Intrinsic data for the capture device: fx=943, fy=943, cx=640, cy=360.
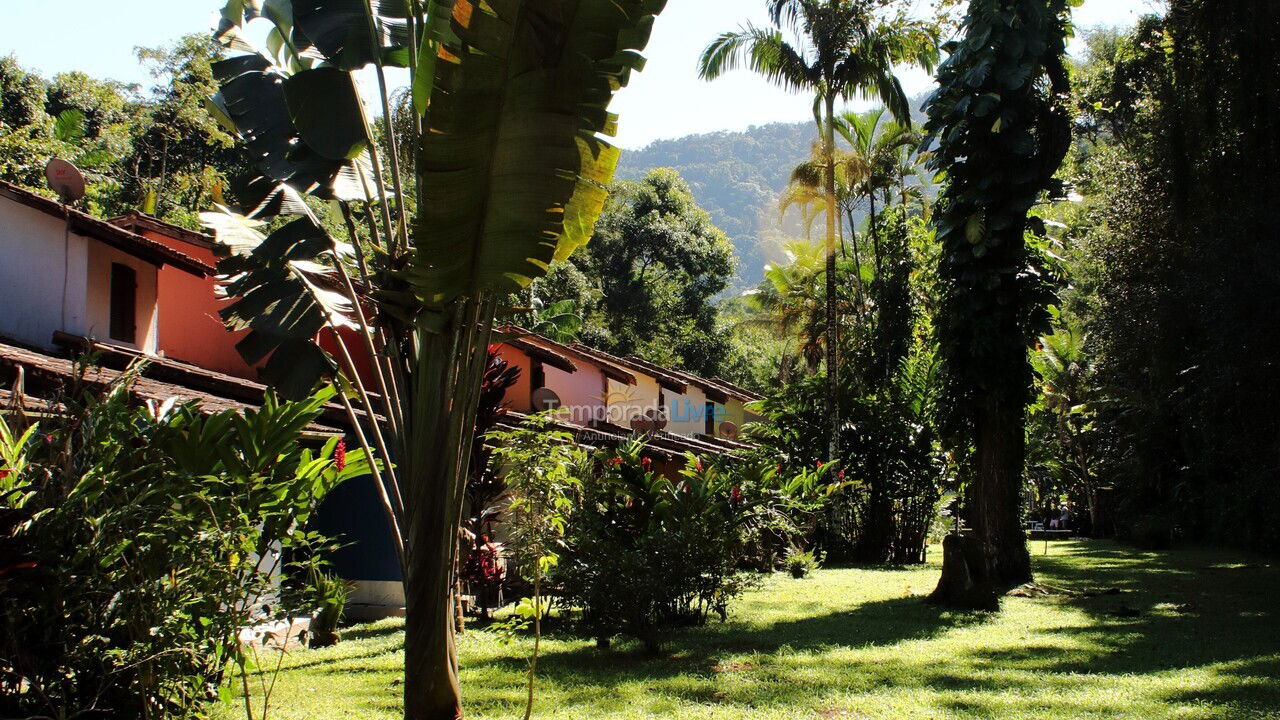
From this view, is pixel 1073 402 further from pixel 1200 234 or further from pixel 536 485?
pixel 536 485

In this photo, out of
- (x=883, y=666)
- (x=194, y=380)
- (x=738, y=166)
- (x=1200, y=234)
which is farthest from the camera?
(x=738, y=166)

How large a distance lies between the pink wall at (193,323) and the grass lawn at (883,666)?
25.1ft

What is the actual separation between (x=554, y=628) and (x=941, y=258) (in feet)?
28.5

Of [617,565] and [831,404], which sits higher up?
[831,404]

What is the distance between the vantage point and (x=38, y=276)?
12.7 m

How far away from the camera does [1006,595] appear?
14.0m

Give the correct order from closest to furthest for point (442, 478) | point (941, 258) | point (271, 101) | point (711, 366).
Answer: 1. point (442, 478)
2. point (271, 101)
3. point (941, 258)
4. point (711, 366)

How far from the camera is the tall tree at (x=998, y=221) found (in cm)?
1389

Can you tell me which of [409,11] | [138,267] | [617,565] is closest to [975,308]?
[617,565]

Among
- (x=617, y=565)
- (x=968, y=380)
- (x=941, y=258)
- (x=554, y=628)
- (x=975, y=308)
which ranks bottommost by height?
(x=554, y=628)

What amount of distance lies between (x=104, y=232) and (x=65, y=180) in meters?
0.94

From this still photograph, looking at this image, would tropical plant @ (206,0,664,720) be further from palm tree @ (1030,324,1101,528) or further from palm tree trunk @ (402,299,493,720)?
palm tree @ (1030,324,1101,528)

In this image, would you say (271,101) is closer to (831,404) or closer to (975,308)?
(975,308)

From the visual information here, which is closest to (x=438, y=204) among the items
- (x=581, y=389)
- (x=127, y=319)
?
(x=127, y=319)
